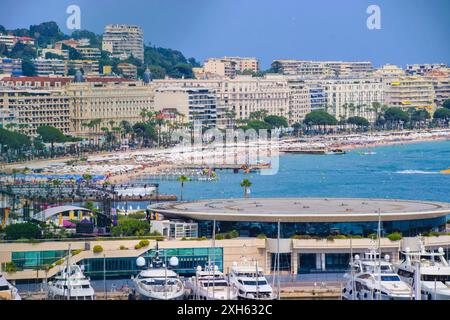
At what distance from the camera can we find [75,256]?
1051 cm

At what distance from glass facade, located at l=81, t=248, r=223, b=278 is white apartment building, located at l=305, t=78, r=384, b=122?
31380 millimetres

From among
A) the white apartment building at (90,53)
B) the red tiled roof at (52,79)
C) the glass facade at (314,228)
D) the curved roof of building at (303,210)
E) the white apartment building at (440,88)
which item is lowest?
the glass facade at (314,228)

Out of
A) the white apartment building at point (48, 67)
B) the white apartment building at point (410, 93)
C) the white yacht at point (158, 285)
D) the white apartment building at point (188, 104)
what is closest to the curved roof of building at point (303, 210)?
the white yacht at point (158, 285)

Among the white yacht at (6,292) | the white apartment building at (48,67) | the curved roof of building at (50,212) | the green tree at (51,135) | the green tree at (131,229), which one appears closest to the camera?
the white yacht at (6,292)

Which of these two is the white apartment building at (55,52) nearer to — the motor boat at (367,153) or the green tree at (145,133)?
the green tree at (145,133)

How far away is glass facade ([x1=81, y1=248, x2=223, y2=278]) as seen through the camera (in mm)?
10570

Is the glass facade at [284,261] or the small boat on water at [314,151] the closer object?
the glass facade at [284,261]

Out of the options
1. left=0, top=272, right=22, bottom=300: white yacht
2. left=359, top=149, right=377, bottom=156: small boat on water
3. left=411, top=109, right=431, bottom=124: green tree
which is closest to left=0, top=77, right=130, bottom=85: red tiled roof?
left=359, top=149, right=377, bottom=156: small boat on water

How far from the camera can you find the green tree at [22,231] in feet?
38.9

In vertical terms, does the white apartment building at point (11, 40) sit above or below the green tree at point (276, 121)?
above

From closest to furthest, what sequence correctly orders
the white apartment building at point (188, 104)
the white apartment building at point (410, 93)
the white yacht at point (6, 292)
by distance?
the white yacht at point (6, 292) < the white apartment building at point (188, 104) < the white apartment building at point (410, 93)

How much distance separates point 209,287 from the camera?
9.14 m

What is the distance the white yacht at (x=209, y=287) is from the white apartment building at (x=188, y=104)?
86.3ft

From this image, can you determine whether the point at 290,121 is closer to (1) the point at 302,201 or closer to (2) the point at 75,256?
(1) the point at 302,201
